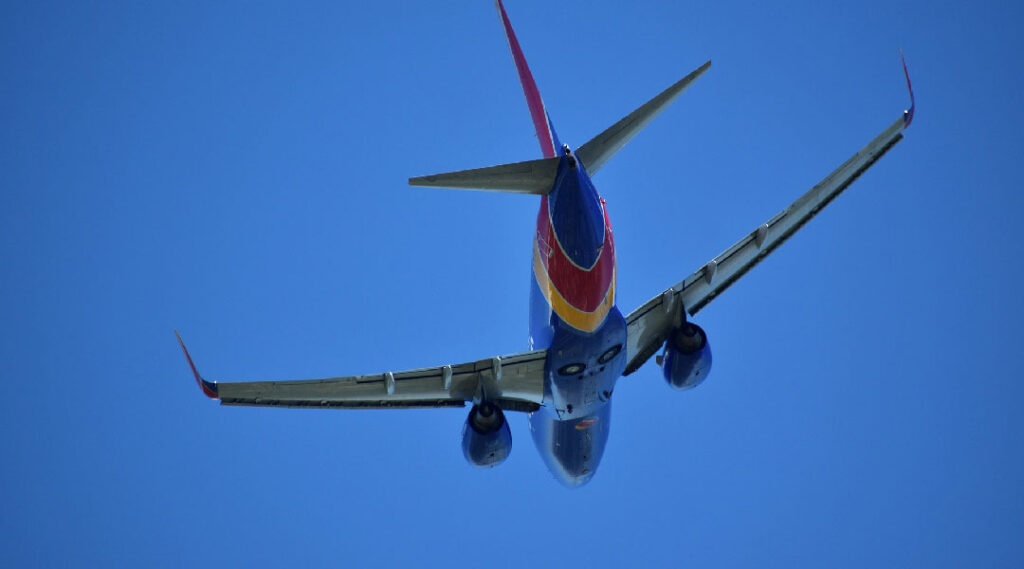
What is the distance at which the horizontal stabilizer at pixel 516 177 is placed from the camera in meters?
24.8

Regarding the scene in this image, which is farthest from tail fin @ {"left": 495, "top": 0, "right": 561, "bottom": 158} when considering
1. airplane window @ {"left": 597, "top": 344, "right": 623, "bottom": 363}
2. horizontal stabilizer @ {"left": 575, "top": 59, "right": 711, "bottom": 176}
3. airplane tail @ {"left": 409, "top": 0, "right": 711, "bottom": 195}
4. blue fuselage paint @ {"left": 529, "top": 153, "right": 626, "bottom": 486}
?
airplane window @ {"left": 597, "top": 344, "right": 623, "bottom": 363}

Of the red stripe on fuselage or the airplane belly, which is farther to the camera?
the airplane belly

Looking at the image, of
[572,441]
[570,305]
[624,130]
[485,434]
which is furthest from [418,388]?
[624,130]

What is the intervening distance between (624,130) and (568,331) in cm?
597

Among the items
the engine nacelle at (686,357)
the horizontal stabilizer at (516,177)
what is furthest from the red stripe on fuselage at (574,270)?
the engine nacelle at (686,357)

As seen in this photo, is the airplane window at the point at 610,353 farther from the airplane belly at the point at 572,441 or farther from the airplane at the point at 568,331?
the airplane belly at the point at 572,441

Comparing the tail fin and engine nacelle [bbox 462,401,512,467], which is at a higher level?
the tail fin

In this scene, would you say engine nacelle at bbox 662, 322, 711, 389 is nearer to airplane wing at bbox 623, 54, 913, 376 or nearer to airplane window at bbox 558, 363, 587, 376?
airplane wing at bbox 623, 54, 913, 376

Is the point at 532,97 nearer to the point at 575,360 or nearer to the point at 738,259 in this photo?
the point at 575,360

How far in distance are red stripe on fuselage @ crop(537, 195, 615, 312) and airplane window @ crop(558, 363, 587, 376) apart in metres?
2.62

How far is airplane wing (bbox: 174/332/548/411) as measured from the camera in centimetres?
2906

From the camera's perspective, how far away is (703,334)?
110 ft

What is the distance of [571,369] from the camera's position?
1202 inches

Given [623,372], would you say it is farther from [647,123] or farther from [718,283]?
[647,123]
